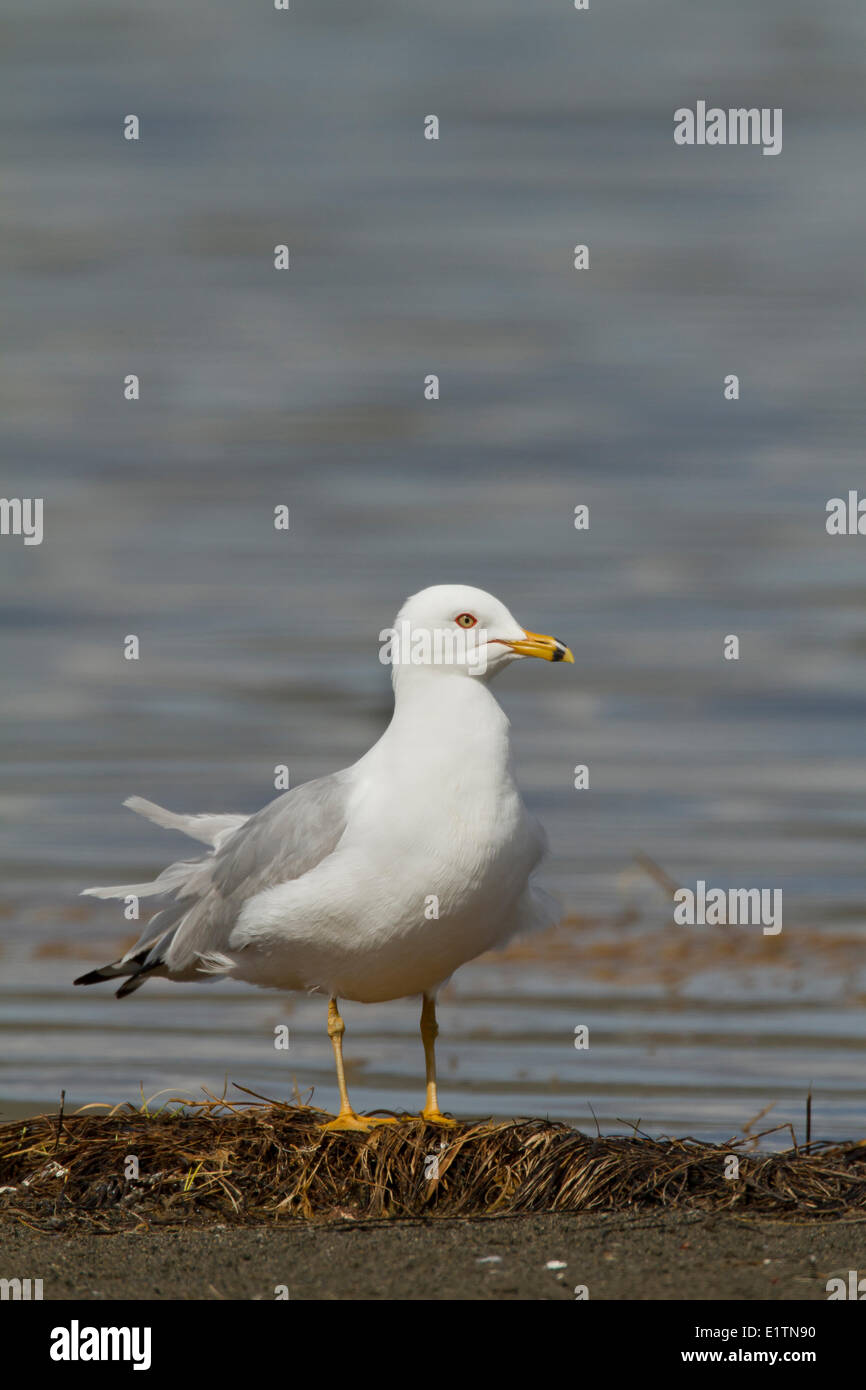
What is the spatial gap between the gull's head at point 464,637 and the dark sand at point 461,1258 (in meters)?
2.13

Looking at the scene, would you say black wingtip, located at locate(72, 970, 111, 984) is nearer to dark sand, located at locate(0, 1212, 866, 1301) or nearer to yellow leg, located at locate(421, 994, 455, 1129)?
yellow leg, located at locate(421, 994, 455, 1129)

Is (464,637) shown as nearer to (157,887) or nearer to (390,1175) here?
(157,887)

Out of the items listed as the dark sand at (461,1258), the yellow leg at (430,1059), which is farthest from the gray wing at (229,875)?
the dark sand at (461,1258)

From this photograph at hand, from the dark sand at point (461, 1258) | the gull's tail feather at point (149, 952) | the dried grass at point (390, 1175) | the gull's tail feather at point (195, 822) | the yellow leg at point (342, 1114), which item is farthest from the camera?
the gull's tail feather at point (195, 822)

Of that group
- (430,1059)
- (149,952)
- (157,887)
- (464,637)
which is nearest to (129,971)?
(149,952)

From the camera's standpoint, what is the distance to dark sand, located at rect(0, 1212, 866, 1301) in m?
4.98

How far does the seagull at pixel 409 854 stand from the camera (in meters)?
6.73

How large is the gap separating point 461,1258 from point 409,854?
5.81ft

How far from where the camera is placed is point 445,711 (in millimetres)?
6996

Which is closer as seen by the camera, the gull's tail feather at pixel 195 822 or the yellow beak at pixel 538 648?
the yellow beak at pixel 538 648

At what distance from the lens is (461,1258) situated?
523 centimetres

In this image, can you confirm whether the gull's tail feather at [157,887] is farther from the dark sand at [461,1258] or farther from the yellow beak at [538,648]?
the dark sand at [461,1258]

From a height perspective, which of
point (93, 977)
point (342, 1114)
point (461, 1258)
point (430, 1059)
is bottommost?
point (461, 1258)

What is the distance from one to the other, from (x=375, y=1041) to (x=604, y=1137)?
11.0ft
